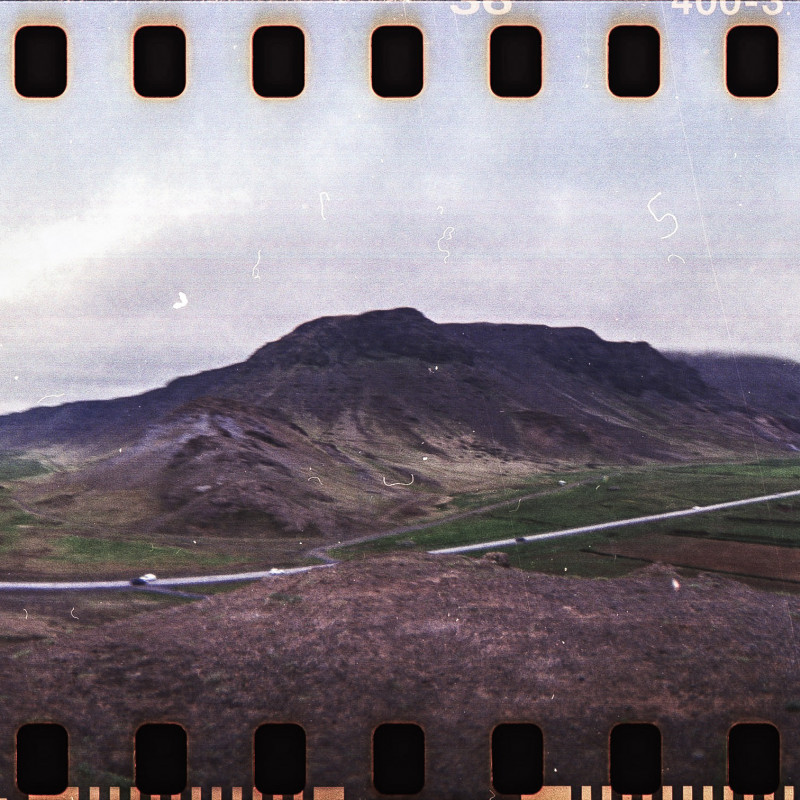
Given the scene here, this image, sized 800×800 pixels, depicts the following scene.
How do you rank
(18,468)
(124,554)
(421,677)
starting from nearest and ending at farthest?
(421,677) → (124,554) → (18,468)

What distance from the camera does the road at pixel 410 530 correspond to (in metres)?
37.4

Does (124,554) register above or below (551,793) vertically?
below

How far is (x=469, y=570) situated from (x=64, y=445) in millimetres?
116167

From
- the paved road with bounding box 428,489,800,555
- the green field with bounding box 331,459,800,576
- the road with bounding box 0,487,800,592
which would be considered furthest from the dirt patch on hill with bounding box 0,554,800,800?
the paved road with bounding box 428,489,800,555

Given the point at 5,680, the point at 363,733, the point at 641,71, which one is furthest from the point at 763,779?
the point at 5,680

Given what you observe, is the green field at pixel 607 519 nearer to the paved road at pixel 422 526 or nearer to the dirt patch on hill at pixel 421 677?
the paved road at pixel 422 526

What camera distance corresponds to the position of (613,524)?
68375 mm

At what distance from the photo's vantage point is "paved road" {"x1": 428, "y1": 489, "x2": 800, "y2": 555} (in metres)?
56.5

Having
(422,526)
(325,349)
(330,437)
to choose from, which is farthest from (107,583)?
(325,349)

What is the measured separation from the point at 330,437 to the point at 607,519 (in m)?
74.7

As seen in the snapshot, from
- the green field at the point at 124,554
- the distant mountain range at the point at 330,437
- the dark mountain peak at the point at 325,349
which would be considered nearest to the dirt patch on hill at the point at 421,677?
the green field at the point at 124,554

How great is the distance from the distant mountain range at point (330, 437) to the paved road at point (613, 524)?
19791mm

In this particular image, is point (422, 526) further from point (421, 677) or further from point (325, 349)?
point (325, 349)

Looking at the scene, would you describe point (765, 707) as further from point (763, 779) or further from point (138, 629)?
point (138, 629)
